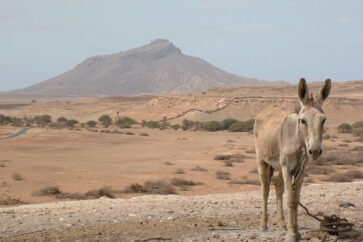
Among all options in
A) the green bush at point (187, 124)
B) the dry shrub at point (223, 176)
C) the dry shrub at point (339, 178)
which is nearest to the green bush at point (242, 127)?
the green bush at point (187, 124)

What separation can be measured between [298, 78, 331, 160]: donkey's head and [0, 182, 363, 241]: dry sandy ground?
190 centimetres

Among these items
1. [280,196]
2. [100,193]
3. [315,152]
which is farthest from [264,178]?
[100,193]

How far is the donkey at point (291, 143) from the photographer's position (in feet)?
20.1

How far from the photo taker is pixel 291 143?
6.71m

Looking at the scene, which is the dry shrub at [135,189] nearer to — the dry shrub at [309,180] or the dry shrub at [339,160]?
the dry shrub at [309,180]

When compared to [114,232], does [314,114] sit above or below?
above

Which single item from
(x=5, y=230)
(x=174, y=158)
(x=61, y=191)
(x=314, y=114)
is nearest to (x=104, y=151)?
(x=174, y=158)

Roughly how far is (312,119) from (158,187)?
11.7 metres

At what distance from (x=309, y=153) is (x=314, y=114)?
1.75 ft

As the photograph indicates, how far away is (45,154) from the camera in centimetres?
3145

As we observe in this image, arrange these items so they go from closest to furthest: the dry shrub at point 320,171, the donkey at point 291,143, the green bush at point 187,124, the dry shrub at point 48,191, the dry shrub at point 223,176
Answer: the donkey at point 291,143
the dry shrub at point 48,191
the dry shrub at point 223,176
the dry shrub at point 320,171
the green bush at point 187,124

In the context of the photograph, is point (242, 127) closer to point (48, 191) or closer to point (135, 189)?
point (135, 189)

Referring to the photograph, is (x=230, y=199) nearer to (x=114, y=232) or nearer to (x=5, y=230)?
(x=114, y=232)

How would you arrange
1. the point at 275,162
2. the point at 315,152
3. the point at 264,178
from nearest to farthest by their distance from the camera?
1. the point at 315,152
2. the point at 275,162
3. the point at 264,178
